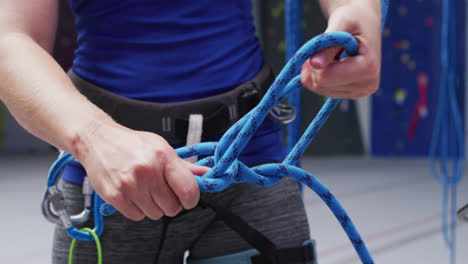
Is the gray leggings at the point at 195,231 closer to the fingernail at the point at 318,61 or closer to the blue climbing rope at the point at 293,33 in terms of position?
the fingernail at the point at 318,61

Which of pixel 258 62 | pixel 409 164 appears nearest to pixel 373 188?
pixel 409 164

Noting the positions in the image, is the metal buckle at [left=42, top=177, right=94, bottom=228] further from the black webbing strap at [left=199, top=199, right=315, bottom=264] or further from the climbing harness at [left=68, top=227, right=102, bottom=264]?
the black webbing strap at [left=199, top=199, right=315, bottom=264]

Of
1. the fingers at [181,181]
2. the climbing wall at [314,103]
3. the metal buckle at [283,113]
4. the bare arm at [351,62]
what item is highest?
the bare arm at [351,62]

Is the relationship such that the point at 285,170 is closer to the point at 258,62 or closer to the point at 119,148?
the point at 119,148

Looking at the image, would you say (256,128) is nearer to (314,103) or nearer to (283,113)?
(283,113)

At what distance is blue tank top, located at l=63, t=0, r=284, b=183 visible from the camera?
625 mm

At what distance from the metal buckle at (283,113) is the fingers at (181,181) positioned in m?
0.28

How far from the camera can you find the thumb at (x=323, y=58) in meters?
0.39

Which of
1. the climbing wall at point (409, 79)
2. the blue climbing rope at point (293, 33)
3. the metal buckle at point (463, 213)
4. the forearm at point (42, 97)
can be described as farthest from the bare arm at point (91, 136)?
the climbing wall at point (409, 79)

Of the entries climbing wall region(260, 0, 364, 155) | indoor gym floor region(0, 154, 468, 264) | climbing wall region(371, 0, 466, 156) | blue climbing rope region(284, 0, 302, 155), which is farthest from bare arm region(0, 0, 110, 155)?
climbing wall region(371, 0, 466, 156)

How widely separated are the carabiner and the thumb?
29 cm

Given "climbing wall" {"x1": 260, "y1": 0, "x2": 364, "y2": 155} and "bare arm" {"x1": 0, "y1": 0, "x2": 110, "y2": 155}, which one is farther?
"climbing wall" {"x1": 260, "y1": 0, "x2": 364, "y2": 155}

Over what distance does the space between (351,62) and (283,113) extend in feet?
0.89

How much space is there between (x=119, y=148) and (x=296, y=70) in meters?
0.14
